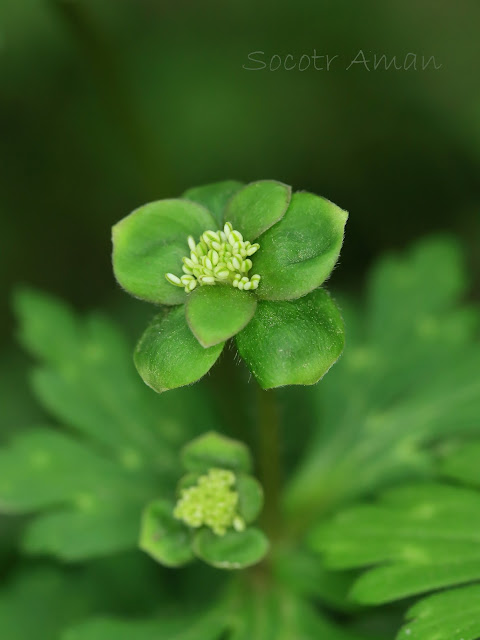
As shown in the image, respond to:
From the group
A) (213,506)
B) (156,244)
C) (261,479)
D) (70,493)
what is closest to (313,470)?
(261,479)

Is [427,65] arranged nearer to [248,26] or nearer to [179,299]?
[248,26]

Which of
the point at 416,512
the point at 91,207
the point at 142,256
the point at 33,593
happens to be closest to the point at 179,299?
the point at 142,256

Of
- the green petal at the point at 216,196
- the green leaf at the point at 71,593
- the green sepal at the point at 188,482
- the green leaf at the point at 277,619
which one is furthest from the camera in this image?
the green leaf at the point at 71,593

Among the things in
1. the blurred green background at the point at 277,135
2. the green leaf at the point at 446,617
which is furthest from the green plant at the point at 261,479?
the blurred green background at the point at 277,135

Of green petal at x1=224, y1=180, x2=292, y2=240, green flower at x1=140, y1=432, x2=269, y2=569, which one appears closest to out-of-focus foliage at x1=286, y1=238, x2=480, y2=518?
green flower at x1=140, y1=432, x2=269, y2=569

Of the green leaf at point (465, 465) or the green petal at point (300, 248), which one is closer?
the green petal at point (300, 248)

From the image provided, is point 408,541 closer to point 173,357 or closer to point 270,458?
point 270,458

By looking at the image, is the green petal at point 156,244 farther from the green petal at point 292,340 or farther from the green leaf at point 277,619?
the green leaf at point 277,619

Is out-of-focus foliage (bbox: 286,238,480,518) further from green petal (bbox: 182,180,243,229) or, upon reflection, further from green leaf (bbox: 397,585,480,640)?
green petal (bbox: 182,180,243,229)
